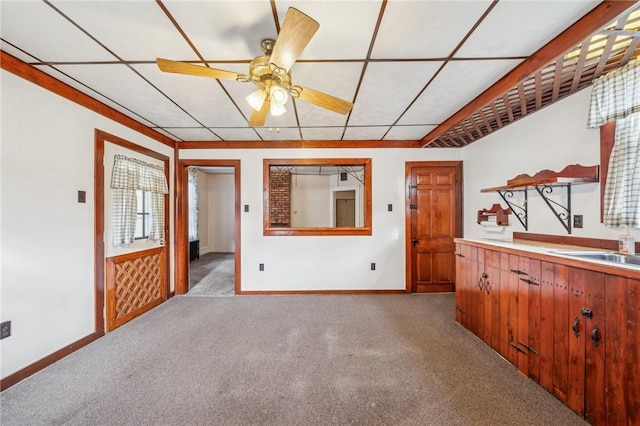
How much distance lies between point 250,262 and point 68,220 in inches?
82.5

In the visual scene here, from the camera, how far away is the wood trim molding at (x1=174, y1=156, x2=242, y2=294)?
12.2 ft

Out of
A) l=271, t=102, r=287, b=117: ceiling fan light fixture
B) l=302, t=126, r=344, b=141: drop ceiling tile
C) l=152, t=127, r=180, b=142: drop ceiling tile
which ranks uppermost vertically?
l=152, t=127, r=180, b=142: drop ceiling tile

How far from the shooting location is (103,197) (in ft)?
8.26

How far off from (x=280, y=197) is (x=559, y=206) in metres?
5.45

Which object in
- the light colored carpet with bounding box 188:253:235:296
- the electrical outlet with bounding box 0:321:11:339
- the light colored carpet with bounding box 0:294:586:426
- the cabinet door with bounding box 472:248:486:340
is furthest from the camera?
the light colored carpet with bounding box 188:253:235:296

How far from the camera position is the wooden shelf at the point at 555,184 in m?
1.88

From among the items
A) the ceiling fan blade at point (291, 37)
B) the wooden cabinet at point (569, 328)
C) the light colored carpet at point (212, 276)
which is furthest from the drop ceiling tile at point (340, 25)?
the light colored carpet at point (212, 276)

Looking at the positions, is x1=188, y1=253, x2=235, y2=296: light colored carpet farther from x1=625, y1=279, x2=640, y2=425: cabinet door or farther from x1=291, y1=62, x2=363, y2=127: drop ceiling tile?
x1=625, y1=279, x2=640, y2=425: cabinet door

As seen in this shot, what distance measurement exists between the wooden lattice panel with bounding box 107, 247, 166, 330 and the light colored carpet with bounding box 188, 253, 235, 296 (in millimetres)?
584

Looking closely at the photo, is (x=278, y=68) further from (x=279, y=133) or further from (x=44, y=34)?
(x=279, y=133)

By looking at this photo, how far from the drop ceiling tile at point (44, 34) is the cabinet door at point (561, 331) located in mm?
3462

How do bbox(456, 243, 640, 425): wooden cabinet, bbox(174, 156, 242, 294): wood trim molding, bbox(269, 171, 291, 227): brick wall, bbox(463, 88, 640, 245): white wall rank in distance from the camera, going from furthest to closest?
bbox(269, 171, 291, 227): brick wall → bbox(174, 156, 242, 294): wood trim molding → bbox(463, 88, 640, 245): white wall → bbox(456, 243, 640, 425): wooden cabinet

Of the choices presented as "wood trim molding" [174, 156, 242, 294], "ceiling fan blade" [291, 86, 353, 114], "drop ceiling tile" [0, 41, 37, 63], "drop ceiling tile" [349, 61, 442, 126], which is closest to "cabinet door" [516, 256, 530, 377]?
"drop ceiling tile" [349, 61, 442, 126]

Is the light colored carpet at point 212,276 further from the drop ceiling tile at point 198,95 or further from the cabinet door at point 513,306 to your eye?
the cabinet door at point 513,306
